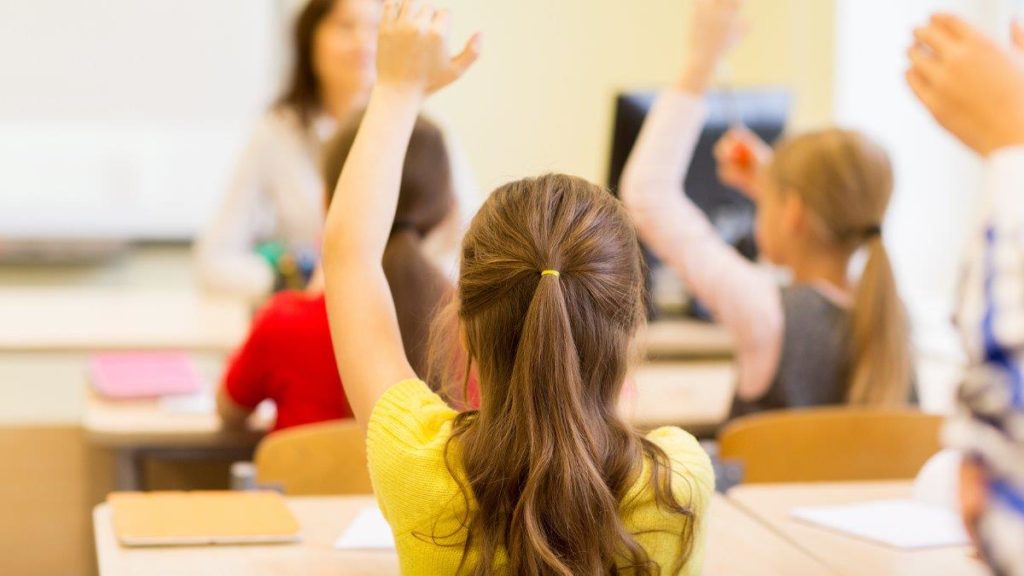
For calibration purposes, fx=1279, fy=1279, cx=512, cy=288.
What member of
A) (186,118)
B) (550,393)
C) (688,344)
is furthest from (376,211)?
(186,118)

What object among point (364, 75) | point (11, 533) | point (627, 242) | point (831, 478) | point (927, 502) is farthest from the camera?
point (364, 75)

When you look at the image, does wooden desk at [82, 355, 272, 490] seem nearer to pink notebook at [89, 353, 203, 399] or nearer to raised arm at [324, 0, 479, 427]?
pink notebook at [89, 353, 203, 399]

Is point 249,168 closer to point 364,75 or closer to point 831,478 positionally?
point 364,75

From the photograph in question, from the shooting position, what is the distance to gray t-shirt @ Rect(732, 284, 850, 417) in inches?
84.9

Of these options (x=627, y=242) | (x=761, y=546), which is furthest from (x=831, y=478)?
(x=627, y=242)

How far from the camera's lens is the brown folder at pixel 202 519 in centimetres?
140

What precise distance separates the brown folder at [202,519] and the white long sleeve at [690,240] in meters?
0.86

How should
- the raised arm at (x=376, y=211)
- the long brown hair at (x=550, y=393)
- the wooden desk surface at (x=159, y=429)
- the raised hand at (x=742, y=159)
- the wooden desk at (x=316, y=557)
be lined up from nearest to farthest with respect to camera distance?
the long brown hair at (x=550, y=393)
the raised arm at (x=376, y=211)
the wooden desk at (x=316, y=557)
the wooden desk surface at (x=159, y=429)
the raised hand at (x=742, y=159)

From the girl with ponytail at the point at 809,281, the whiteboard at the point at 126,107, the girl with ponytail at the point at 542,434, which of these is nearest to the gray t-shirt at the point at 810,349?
the girl with ponytail at the point at 809,281

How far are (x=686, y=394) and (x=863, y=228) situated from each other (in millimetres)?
573

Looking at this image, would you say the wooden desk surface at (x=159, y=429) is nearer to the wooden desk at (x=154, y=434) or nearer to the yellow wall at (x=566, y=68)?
the wooden desk at (x=154, y=434)

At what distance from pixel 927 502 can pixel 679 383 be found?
1.11m

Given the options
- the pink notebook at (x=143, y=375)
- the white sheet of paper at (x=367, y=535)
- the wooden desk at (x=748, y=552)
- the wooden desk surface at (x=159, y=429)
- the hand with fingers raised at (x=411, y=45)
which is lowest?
the wooden desk surface at (x=159, y=429)

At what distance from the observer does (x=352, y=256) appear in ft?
4.11
